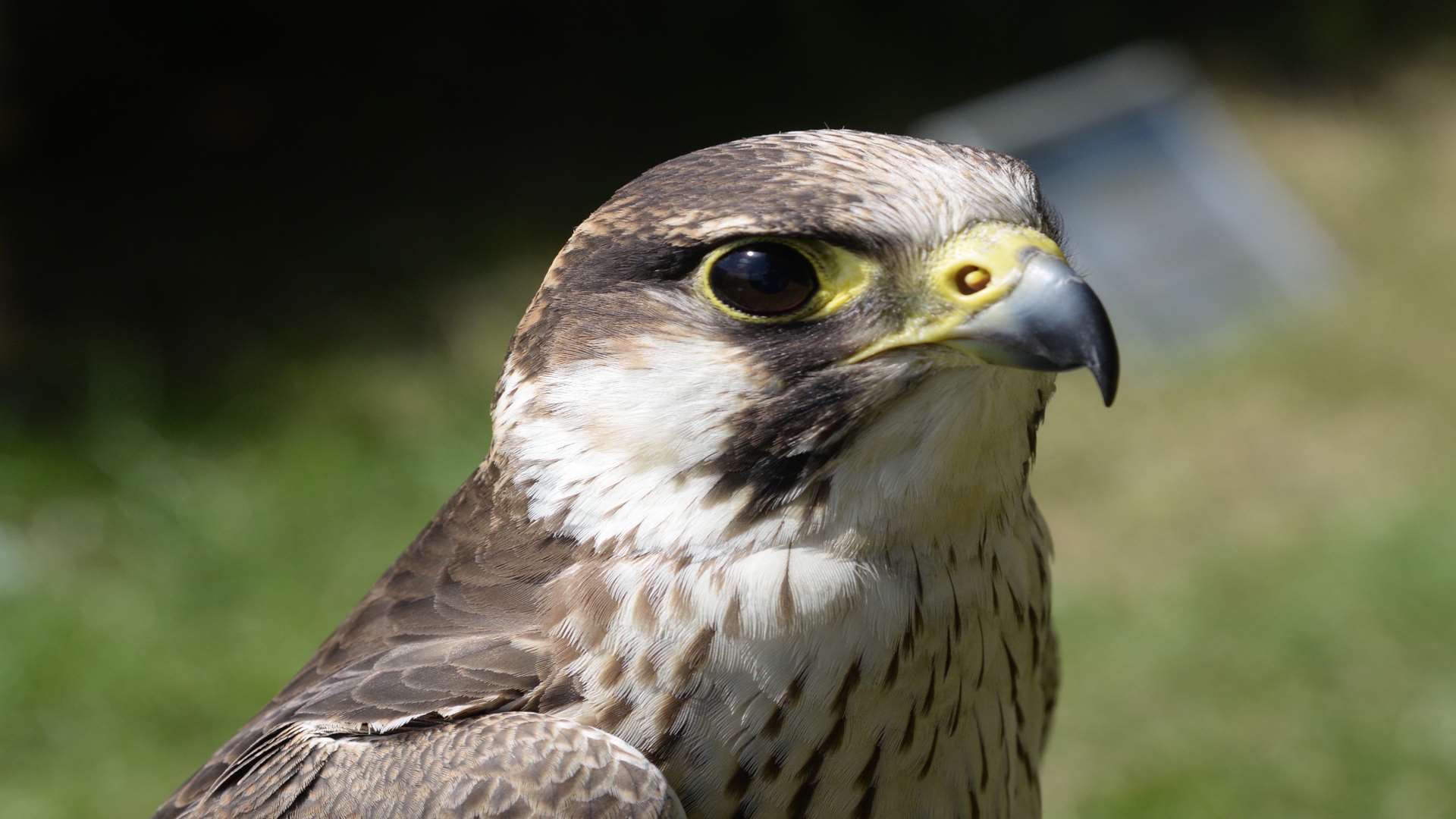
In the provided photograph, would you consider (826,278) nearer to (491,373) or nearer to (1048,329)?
(1048,329)

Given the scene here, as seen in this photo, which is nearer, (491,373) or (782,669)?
(782,669)

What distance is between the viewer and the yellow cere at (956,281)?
6.40ft

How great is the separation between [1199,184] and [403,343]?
13.0ft

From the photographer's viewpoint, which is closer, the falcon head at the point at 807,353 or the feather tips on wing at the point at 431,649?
the falcon head at the point at 807,353

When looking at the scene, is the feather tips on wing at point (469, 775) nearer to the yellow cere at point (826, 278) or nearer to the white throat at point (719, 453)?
the white throat at point (719, 453)

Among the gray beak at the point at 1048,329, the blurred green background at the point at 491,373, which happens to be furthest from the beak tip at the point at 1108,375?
the blurred green background at the point at 491,373

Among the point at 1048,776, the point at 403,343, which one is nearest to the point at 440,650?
the point at 1048,776

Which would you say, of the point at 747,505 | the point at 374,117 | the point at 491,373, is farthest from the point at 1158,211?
the point at 747,505

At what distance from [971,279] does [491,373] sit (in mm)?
→ 5112

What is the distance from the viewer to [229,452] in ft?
20.7

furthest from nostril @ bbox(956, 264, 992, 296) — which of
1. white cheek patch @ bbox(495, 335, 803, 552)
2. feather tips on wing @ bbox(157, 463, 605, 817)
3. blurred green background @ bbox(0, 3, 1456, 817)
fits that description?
blurred green background @ bbox(0, 3, 1456, 817)

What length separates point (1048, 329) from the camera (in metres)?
1.89

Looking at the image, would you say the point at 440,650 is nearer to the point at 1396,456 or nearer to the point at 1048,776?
the point at 1048,776

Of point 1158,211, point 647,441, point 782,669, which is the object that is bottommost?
point 1158,211
